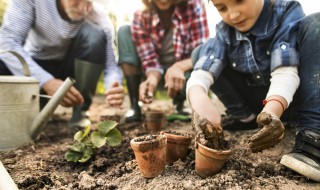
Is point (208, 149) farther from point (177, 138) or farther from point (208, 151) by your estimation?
point (177, 138)

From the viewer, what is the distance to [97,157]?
1.85 metres

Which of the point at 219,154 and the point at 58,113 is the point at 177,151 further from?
the point at 58,113

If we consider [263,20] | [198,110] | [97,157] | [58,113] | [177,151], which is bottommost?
[58,113]

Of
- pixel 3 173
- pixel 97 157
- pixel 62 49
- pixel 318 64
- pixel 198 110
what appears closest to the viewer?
pixel 3 173

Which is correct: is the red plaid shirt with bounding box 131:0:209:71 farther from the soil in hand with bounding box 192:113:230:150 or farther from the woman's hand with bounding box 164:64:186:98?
the soil in hand with bounding box 192:113:230:150

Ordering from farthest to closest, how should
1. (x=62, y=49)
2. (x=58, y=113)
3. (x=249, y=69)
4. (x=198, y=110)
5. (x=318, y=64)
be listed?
(x=58, y=113), (x=62, y=49), (x=249, y=69), (x=318, y=64), (x=198, y=110)

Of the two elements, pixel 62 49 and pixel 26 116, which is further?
pixel 62 49

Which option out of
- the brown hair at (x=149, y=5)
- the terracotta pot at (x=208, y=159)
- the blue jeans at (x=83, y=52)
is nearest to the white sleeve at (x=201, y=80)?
the terracotta pot at (x=208, y=159)

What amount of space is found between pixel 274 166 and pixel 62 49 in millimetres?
2204

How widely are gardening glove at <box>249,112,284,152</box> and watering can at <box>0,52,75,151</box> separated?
135 cm

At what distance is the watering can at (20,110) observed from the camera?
196 centimetres

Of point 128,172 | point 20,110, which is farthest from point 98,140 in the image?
point 20,110

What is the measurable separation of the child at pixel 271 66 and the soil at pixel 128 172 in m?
0.13

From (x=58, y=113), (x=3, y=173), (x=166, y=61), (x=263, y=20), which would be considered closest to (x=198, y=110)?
(x=263, y=20)
